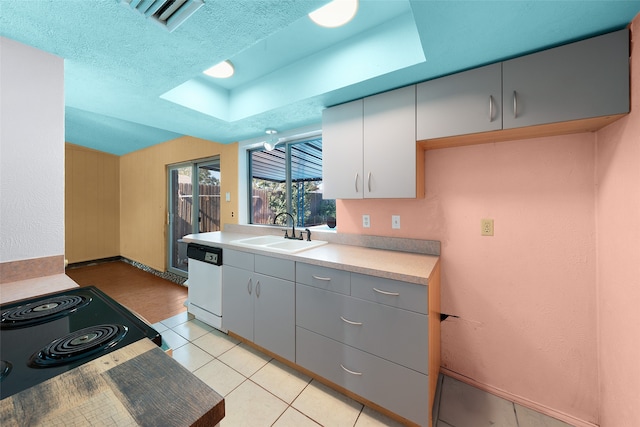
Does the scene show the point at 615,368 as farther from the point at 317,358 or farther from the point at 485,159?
the point at 317,358

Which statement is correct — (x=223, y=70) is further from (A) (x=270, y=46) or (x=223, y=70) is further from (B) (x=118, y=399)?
(B) (x=118, y=399)

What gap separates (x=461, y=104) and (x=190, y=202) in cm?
398

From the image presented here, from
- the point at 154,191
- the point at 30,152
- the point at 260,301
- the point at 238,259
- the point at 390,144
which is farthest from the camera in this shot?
the point at 154,191

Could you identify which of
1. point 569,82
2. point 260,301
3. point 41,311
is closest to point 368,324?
point 260,301

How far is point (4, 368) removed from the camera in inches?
22.6

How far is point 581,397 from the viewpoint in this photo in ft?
4.68

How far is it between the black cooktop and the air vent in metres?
1.28

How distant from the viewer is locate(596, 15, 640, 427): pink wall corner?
3.47ft

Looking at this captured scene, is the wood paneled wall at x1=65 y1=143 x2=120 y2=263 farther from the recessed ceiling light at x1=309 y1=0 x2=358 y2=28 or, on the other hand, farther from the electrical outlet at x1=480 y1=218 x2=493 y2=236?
the electrical outlet at x1=480 y1=218 x2=493 y2=236

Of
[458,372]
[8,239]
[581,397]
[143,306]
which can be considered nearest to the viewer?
[8,239]

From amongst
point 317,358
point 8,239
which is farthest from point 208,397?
point 8,239

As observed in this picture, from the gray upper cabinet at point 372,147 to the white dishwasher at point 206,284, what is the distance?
1.32m

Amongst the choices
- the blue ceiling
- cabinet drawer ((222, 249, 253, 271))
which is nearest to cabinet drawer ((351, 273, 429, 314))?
cabinet drawer ((222, 249, 253, 271))

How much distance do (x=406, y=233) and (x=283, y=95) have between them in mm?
1511
